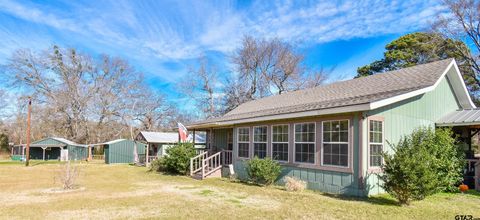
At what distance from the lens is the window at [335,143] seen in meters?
8.71

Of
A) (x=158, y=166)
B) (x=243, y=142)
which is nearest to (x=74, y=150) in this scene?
(x=158, y=166)

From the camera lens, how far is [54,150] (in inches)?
1324

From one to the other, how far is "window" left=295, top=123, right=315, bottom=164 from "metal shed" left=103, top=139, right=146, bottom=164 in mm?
20523

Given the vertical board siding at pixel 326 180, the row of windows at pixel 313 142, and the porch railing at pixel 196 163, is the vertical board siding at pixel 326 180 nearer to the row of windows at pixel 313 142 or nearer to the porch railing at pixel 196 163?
the row of windows at pixel 313 142

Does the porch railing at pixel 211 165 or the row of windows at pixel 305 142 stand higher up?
the row of windows at pixel 305 142

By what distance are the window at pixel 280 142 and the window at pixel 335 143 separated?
188 centimetres

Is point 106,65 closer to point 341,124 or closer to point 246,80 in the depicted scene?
point 246,80

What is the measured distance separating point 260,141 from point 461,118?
6975 mm

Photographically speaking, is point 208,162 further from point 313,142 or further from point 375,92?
point 375,92

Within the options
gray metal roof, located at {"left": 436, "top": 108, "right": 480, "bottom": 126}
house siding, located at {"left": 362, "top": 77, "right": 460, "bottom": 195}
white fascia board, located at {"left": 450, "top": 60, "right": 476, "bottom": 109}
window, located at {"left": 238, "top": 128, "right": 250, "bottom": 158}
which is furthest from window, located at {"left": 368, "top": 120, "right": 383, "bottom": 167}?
window, located at {"left": 238, "top": 128, "right": 250, "bottom": 158}

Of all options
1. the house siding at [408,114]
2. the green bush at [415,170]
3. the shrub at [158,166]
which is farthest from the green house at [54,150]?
the green bush at [415,170]

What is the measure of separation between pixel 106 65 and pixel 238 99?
60.6 feet

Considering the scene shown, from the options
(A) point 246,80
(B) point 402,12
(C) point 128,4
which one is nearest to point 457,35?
(B) point 402,12

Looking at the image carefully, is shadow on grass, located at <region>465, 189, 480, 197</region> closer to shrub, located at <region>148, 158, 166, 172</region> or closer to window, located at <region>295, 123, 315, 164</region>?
window, located at <region>295, 123, 315, 164</region>
